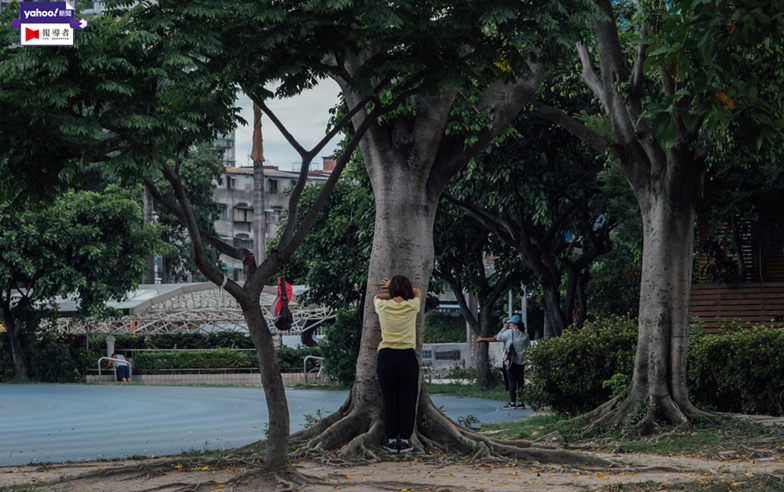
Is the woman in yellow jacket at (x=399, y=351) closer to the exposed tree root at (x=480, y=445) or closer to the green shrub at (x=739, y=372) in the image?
the exposed tree root at (x=480, y=445)

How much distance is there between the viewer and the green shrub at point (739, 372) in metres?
12.6

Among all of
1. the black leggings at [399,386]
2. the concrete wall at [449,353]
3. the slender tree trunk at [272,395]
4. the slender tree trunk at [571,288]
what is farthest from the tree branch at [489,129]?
the concrete wall at [449,353]

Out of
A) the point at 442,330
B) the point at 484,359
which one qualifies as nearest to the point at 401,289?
the point at 484,359

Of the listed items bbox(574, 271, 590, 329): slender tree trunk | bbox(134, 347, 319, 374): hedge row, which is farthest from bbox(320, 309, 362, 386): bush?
bbox(134, 347, 319, 374): hedge row

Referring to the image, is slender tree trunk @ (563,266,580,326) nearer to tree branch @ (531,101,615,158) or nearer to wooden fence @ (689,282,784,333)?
wooden fence @ (689,282,784,333)

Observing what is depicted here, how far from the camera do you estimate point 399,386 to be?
9.03 metres

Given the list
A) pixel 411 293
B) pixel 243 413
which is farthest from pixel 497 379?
pixel 411 293

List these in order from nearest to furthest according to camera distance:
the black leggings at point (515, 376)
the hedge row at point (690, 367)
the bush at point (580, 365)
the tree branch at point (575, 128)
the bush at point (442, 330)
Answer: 1. the hedge row at point (690, 367)
2. the tree branch at point (575, 128)
3. the bush at point (580, 365)
4. the black leggings at point (515, 376)
5. the bush at point (442, 330)

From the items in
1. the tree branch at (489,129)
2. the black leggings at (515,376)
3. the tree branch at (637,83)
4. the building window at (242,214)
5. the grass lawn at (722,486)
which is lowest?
the grass lawn at (722,486)

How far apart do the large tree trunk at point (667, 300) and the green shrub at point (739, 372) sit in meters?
1.24

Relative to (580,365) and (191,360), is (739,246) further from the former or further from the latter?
(191,360)

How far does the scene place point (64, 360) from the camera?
32.9m

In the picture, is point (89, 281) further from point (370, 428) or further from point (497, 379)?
point (370, 428)

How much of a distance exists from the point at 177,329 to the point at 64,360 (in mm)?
8077
